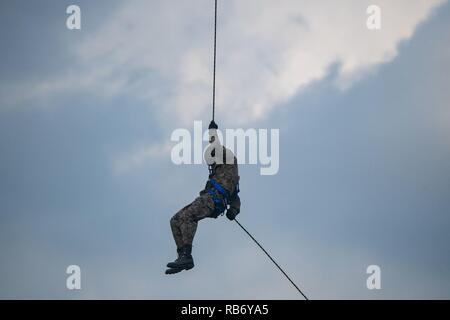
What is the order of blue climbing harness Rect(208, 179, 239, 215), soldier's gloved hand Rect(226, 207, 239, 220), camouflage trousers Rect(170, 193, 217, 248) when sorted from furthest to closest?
soldier's gloved hand Rect(226, 207, 239, 220) < blue climbing harness Rect(208, 179, 239, 215) < camouflage trousers Rect(170, 193, 217, 248)

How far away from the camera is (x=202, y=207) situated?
875 inches

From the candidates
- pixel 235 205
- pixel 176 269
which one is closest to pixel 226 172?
pixel 235 205

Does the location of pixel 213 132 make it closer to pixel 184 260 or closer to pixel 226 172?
pixel 226 172

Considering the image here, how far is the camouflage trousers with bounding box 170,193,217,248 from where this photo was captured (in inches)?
864

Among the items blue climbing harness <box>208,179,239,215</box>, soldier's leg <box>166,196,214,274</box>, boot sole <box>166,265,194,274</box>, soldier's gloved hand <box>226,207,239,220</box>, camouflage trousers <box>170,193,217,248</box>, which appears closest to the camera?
boot sole <box>166,265,194,274</box>

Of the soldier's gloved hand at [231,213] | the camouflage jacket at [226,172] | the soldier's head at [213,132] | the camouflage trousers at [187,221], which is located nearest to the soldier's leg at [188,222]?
the camouflage trousers at [187,221]

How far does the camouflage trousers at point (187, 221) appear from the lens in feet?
72.0

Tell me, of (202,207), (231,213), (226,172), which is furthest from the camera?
(231,213)

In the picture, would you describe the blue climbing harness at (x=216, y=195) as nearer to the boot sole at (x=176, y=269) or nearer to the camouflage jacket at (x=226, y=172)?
the camouflage jacket at (x=226, y=172)

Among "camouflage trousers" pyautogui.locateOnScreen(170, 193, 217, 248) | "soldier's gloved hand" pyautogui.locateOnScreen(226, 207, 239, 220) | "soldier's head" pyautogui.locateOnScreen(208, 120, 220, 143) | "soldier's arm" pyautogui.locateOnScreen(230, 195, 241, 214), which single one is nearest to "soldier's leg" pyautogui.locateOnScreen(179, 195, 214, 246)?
"camouflage trousers" pyautogui.locateOnScreen(170, 193, 217, 248)

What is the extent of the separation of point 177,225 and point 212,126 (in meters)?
2.70

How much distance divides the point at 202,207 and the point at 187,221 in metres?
0.56

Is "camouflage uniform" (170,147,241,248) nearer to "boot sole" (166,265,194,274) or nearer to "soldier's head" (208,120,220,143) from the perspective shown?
"soldier's head" (208,120,220,143)
